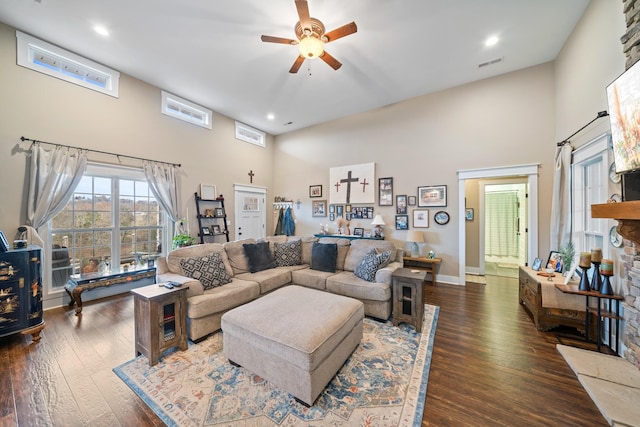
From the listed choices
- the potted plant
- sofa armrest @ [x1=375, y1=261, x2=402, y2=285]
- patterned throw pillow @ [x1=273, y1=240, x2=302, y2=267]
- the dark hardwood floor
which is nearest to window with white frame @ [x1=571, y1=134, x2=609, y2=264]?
the dark hardwood floor

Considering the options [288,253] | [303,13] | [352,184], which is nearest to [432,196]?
[352,184]

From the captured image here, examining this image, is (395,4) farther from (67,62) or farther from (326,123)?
(67,62)

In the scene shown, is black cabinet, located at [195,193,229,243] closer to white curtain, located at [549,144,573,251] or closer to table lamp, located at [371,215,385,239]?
table lamp, located at [371,215,385,239]

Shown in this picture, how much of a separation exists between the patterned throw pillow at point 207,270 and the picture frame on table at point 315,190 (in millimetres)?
3558

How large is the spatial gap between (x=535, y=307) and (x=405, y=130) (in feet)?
12.4

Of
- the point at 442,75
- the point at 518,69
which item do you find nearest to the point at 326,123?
the point at 442,75

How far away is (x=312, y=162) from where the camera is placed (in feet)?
Result: 20.6

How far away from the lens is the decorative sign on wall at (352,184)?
5344 millimetres

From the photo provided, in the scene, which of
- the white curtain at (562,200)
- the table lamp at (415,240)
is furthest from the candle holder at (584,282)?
the table lamp at (415,240)

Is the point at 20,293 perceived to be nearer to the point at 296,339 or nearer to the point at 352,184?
the point at 296,339

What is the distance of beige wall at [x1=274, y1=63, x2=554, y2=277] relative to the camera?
380 cm

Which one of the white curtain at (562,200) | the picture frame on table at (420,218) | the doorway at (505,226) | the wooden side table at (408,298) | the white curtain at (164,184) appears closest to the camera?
the wooden side table at (408,298)

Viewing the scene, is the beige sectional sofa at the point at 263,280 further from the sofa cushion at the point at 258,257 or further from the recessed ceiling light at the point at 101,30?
the recessed ceiling light at the point at 101,30

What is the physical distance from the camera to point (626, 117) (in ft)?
5.76
